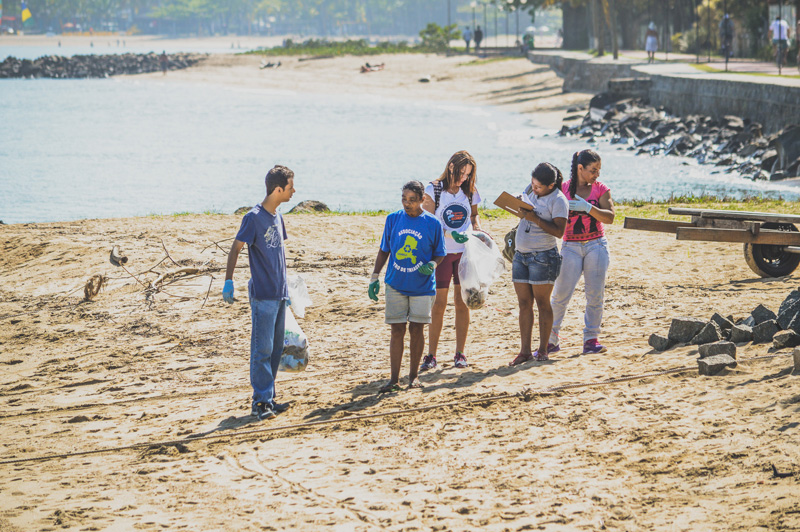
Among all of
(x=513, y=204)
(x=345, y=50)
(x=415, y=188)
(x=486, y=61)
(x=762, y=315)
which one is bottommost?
(x=762, y=315)

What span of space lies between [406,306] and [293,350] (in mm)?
900

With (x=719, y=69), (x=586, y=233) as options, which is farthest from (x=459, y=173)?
(x=719, y=69)

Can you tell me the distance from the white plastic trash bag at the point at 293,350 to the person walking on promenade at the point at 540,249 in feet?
5.71

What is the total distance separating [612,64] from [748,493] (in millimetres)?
40937

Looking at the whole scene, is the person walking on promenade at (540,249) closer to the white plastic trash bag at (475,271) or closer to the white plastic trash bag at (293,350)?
the white plastic trash bag at (475,271)

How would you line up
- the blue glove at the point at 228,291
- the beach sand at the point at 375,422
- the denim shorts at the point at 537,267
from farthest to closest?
the denim shorts at the point at 537,267
the blue glove at the point at 228,291
the beach sand at the point at 375,422

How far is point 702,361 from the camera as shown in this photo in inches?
258

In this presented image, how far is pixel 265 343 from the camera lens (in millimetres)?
6434

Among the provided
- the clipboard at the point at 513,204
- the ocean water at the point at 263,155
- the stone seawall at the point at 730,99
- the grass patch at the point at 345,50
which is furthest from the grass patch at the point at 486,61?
the clipboard at the point at 513,204

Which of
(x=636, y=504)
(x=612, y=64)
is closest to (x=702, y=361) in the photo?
(x=636, y=504)

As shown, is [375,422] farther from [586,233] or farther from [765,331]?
[765,331]

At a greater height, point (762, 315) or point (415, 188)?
point (415, 188)

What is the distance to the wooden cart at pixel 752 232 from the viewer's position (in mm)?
9188

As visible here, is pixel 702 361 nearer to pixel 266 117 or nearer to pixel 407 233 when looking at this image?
pixel 407 233
